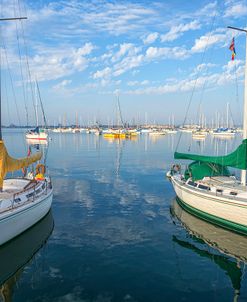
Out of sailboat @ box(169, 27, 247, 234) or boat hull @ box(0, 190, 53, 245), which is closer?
boat hull @ box(0, 190, 53, 245)

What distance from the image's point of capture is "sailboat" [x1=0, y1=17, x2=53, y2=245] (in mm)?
15406

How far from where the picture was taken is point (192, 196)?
830 inches

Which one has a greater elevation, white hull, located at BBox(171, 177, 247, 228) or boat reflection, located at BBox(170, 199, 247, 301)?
white hull, located at BBox(171, 177, 247, 228)

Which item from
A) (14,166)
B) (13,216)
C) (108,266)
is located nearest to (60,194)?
(14,166)

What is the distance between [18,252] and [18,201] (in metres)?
2.96

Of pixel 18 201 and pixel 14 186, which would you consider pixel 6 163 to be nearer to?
pixel 18 201

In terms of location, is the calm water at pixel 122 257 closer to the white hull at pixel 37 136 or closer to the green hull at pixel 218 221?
the green hull at pixel 218 221

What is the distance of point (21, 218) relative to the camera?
16438 mm

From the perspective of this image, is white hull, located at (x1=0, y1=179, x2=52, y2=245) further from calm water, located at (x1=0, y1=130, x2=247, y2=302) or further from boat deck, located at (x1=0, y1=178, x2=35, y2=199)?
boat deck, located at (x1=0, y1=178, x2=35, y2=199)

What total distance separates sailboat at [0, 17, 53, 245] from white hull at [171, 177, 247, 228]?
9.77 meters

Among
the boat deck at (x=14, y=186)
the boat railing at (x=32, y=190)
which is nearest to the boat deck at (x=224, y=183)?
the boat railing at (x=32, y=190)

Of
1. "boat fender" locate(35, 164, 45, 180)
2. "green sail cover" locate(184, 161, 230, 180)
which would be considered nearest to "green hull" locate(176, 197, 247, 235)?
"green sail cover" locate(184, 161, 230, 180)

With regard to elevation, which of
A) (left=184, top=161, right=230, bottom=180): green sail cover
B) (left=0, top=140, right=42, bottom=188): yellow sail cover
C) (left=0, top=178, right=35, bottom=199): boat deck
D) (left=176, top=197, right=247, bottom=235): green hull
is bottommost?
(left=176, top=197, right=247, bottom=235): green hull

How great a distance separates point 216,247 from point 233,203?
9.60 ft
